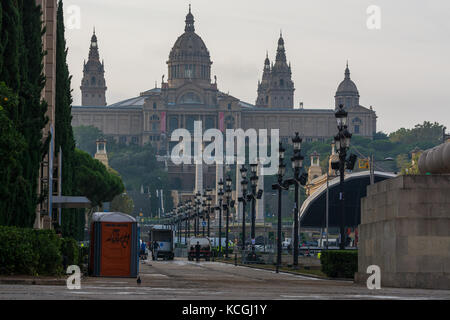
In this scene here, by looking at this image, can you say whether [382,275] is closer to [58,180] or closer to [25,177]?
[25,177]

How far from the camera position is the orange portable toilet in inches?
1252

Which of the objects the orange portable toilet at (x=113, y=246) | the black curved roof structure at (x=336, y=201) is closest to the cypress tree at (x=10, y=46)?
the orange portable toilet at (x=113, y=246)

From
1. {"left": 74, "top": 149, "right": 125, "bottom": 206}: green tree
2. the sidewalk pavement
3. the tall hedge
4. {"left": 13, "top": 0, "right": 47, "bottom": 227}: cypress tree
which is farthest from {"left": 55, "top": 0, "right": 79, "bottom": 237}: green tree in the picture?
{"left": 74, "top": 149, "right": 125, "bottom": 206}: green tree

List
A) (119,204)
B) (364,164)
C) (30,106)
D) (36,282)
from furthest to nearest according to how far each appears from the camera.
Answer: (119,204)
(364,164)
(30,106)
(36,282)

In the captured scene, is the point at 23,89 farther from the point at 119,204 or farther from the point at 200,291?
the point at 119,204

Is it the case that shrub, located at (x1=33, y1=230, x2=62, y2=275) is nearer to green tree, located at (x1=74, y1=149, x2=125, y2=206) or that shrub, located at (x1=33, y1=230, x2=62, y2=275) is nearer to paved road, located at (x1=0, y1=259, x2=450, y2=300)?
paved road, located at (x1=0, y1=259, x2=450, y2=300)

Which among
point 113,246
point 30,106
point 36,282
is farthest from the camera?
point 30,106

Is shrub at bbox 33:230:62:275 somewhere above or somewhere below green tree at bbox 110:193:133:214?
below

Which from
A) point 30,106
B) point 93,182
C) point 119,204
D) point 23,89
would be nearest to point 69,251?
point 30,106

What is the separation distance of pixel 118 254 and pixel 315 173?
500 feet

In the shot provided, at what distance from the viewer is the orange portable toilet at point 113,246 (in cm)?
3180

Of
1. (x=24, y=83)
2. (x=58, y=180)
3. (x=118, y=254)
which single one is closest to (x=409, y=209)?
(x=118, y=254)

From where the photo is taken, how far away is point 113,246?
31938 mm

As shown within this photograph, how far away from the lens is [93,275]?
31734 millimetres
